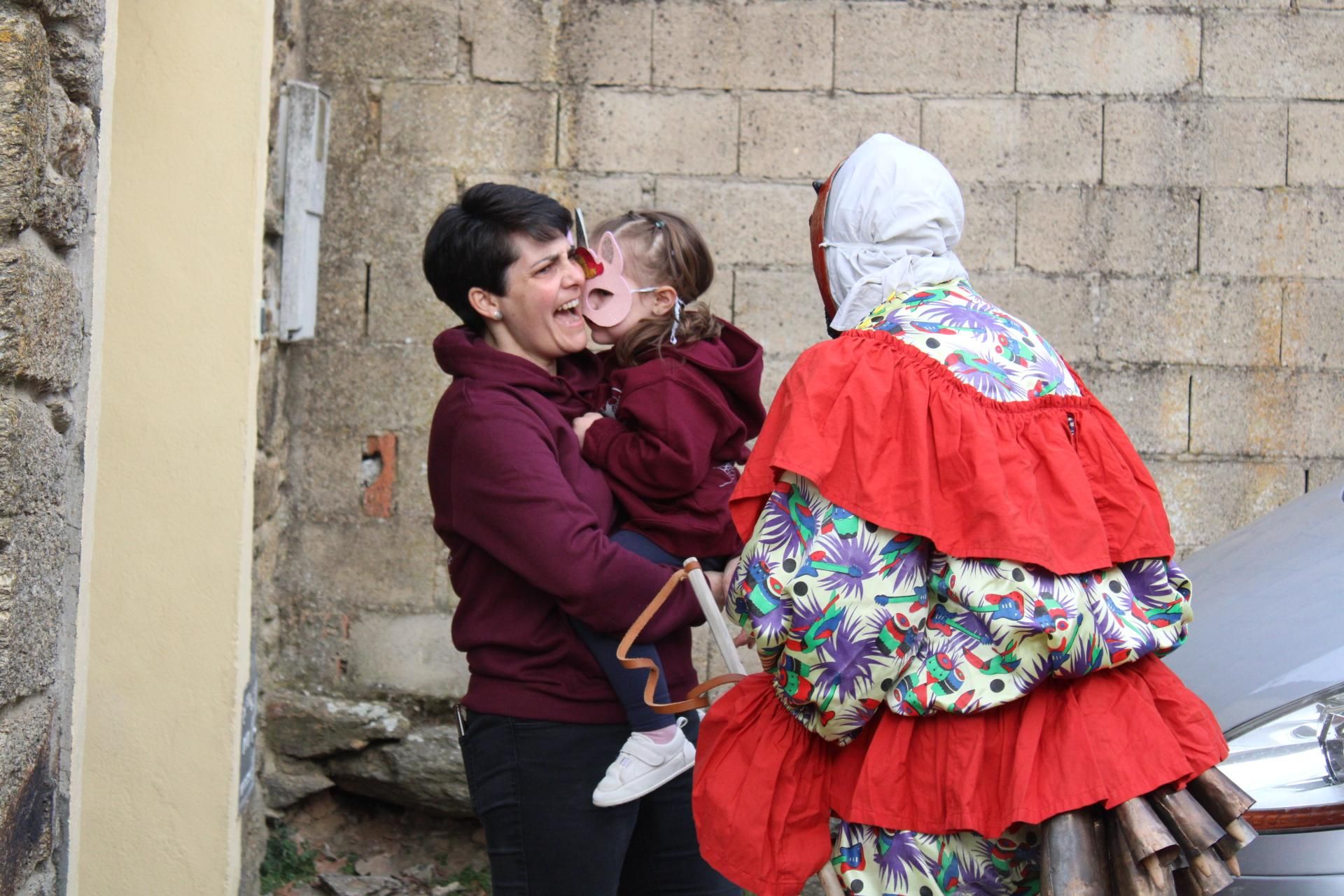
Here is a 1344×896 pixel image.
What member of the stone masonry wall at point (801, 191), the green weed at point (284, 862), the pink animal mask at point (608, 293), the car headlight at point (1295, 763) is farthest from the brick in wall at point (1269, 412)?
the green weed at point (284, 862)

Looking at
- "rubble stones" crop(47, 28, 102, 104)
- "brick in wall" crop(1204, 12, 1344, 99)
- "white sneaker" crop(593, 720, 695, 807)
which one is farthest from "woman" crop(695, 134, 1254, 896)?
"brick in wall" crop(1204, 12, 1344, 99)

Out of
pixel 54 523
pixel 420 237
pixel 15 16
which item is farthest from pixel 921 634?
pixel 420 237

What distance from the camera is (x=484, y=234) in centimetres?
237

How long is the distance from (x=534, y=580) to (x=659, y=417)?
39 cm

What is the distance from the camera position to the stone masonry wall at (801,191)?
13.8 feet

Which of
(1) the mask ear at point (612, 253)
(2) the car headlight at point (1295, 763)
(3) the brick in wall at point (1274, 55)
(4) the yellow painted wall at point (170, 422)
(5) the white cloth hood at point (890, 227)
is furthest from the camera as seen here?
(3) the brick in wall at point (1274, 55)

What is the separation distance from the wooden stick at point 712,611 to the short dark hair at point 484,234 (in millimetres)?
636

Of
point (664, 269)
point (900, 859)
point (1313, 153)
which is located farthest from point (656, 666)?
point (1313, 153)

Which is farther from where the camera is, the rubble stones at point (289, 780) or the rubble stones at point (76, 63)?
the rubble stones at point (289, 780)

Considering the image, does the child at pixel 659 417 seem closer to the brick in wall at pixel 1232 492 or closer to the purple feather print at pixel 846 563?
the purple feather print at pixel 846 563

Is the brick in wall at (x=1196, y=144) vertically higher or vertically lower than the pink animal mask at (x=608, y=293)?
higher

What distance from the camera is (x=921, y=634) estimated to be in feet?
5.76

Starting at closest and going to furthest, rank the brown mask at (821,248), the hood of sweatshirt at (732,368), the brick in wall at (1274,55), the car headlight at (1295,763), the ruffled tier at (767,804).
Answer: the ruffled tier at (767,804) → the brown mask at (821,248) → the car headlight at (1295,763) → the hood of sweatshirt at (732,368) → the brick in wall at (1274,55)

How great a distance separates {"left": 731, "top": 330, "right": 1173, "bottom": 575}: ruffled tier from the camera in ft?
5.60
